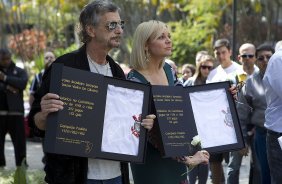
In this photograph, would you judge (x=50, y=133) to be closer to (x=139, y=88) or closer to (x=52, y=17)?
(x=139, y=88)

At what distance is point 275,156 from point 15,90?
23.1 feet

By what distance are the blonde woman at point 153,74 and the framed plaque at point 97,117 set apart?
48cm

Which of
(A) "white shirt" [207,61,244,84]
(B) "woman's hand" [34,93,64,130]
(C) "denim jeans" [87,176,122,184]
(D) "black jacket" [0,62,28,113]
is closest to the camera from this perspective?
(B) "woman's hand" [34,93,64,130]

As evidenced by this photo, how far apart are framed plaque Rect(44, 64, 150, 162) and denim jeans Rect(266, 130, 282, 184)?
2.10 metres

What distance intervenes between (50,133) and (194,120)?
1358 mm

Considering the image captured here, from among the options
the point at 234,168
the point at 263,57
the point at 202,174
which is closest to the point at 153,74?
the point at 263,57

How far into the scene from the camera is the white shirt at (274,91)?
20.9 feet

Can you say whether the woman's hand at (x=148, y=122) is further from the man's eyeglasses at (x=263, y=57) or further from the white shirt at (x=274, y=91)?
the man's eyeglasses at (x=263, y=57)

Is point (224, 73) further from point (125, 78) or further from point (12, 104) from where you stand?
point (125, 78)

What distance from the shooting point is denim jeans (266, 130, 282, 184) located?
6.68 m

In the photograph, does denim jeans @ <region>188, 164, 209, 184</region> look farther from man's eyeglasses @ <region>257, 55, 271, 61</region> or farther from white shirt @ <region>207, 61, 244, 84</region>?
man's eyeglasses @ <region>257, 55, 271, 61</region>

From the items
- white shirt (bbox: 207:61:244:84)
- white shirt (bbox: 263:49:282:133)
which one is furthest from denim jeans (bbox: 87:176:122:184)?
white shirt (bbox: 207:61:244:84)

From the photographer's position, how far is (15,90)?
12812mm

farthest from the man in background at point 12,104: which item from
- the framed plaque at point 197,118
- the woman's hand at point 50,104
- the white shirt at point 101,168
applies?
the woman's hand at point 50,104
